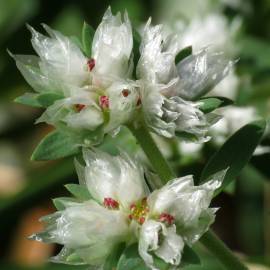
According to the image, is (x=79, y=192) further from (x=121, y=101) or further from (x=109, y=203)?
(x=121, y=101)

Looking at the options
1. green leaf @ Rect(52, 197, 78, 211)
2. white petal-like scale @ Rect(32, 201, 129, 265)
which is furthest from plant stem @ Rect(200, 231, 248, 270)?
green leaf @ Rect(52, 197, 78, 211)

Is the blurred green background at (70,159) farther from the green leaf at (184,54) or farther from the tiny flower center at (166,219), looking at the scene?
the tiny flower center at (166,219)

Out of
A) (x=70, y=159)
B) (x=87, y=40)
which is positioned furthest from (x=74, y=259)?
(x=70, y=159)

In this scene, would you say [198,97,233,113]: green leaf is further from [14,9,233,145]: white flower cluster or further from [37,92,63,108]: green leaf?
[37,92,63,108]: green leaf

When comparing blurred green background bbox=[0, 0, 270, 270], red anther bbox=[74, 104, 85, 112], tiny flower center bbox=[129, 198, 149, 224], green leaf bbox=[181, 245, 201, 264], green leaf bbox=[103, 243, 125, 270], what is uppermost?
red anther bbox=[74, 104, 85, 112]

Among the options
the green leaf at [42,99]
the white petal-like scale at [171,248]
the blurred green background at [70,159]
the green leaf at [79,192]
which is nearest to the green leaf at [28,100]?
the green leaf at [42,99]

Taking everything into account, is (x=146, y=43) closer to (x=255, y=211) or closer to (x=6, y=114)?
(x=255, y=211)
